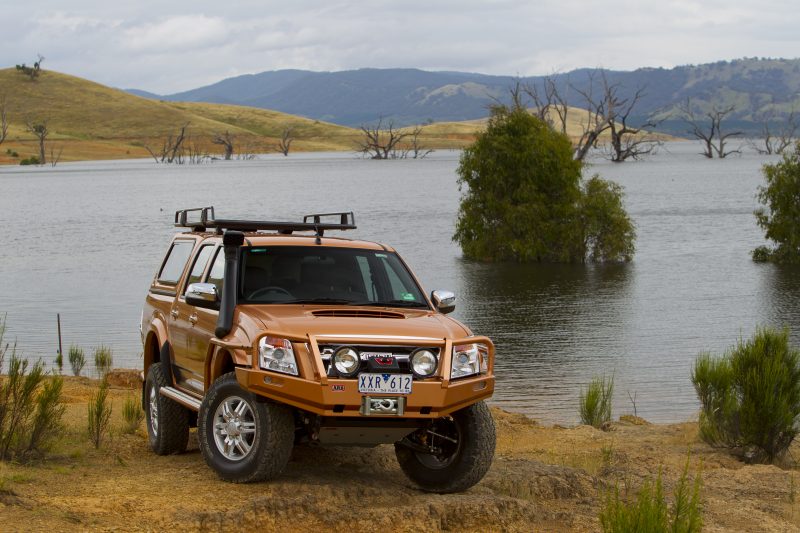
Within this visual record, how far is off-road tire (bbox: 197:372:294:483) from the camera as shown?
25.3 feet

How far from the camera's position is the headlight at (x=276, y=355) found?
7.62 metres

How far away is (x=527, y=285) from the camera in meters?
38.7

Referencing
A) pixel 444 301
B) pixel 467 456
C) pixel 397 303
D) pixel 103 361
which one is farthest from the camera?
pixel 103 361

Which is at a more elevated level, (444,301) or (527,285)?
(444,301)

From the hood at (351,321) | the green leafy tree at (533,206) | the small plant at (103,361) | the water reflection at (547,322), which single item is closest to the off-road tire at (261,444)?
the hood at (351,321)

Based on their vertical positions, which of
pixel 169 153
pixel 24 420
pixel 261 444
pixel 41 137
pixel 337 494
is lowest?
pixel 337 494

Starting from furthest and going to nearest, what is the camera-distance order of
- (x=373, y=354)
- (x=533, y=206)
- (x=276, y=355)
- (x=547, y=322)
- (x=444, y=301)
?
(x=533, y=206)
(x=547, y=322)
(x=444, y=301)
(x=276, y=355)
(x=373, y=354)

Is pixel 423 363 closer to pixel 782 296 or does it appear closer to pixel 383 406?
pixel 383 406

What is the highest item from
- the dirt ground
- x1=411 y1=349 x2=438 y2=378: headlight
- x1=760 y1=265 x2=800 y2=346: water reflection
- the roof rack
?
the roof rack

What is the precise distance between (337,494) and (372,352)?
1028mm

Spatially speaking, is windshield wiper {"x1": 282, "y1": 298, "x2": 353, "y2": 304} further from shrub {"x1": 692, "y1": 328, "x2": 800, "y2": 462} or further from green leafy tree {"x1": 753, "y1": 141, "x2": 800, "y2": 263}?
green leafy tree {"x1": 753, "y1": 141, "x2": 800, "y2": 263}

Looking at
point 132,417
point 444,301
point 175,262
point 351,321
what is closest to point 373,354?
point 351,321

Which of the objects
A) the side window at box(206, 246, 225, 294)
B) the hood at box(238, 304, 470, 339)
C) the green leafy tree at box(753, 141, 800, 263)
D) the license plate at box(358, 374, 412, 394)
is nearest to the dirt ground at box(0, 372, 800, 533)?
the license plate at box(358, 374, 412, 394)

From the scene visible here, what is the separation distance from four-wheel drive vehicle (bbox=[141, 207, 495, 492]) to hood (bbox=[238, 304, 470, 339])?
0.05ft
